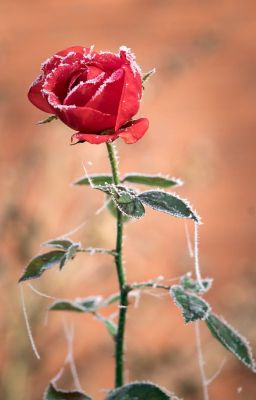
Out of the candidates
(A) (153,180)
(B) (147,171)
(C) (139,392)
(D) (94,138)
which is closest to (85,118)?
(D) (94,138)

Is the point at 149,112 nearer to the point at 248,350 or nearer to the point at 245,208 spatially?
the point at 245,208

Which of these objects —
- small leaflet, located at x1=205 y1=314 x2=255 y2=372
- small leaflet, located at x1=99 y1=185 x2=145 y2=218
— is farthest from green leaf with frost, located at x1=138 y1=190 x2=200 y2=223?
small leaflet, located at x1=205 y1=314 x2=255 y2=372

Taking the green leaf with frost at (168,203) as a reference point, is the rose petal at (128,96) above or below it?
above

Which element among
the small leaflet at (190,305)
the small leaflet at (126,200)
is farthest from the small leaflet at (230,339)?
the small leaflet at (126,200)

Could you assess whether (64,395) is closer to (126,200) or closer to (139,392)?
(139,392)

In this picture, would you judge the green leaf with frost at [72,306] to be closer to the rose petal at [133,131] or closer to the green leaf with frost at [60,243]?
the green leaf with frost at [60,243]
